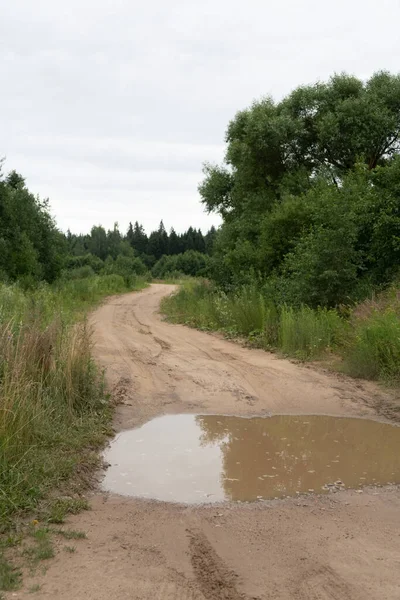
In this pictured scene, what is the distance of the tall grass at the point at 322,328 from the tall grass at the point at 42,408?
4580 mm

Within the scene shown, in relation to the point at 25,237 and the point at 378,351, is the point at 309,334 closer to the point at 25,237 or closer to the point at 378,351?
the point at 378,351

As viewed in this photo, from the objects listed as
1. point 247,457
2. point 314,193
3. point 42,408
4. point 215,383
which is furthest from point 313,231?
point 42,408

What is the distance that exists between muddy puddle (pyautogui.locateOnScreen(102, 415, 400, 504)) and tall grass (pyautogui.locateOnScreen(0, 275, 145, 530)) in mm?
453

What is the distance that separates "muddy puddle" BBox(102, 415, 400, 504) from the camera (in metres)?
5.61

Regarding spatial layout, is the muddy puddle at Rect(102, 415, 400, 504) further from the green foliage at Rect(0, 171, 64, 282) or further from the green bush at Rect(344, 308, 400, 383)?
the green foliage at Rect(0, 171, 64, 282)

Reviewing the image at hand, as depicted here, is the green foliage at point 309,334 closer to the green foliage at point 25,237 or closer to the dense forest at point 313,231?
the dense forest at point 313,231

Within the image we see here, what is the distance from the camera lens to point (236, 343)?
13969 millimetres

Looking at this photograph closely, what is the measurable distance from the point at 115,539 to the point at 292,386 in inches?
222

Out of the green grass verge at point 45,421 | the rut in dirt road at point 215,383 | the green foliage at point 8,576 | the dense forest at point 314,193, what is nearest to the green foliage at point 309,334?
the rut in dirt road at point 215,383

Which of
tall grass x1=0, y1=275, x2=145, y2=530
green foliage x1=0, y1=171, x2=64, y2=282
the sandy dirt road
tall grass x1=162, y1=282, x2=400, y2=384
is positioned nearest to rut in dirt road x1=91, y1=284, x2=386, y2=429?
tall grass x1=162, y1=282, x2=400, y2=384

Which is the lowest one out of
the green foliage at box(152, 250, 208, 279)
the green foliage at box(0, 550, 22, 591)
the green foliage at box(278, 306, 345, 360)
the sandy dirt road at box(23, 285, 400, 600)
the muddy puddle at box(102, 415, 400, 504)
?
the muddy puddle at box(102, 415, 400, 504)

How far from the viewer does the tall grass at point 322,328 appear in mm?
9875

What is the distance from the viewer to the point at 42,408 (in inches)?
245

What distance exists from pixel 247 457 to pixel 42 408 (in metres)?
2.33
